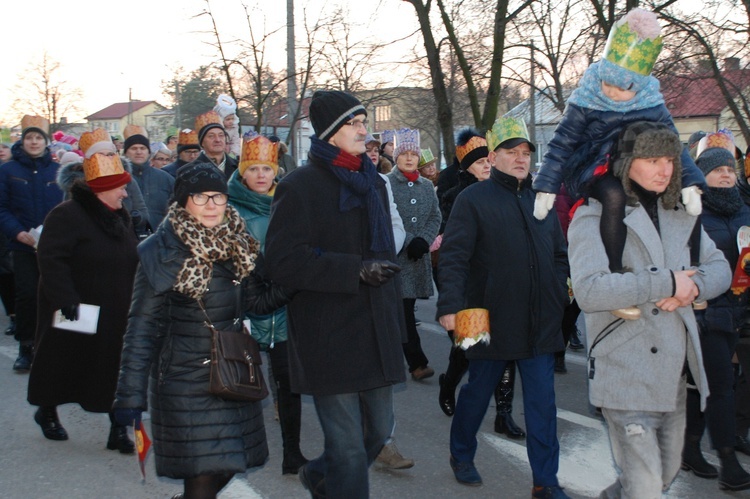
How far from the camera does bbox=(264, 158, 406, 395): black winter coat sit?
3.54m

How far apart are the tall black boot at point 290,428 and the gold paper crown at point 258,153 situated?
4.60ft

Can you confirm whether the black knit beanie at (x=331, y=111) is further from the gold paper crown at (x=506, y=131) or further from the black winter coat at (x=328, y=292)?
the gold paper crown at (x=506, y=131)

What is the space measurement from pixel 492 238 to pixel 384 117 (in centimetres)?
7047

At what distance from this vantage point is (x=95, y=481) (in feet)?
16.2

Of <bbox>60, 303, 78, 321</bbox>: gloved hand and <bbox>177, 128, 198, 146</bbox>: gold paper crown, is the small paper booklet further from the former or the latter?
<bbox>177, 128, 198, 146</bbox>: gold paper crown

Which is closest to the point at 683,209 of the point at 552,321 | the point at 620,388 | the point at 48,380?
the point at 620,388

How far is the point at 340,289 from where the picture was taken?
3506mm

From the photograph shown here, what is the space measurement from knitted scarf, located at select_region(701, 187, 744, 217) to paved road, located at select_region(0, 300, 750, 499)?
5.01 feet

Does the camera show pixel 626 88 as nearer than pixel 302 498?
Yes

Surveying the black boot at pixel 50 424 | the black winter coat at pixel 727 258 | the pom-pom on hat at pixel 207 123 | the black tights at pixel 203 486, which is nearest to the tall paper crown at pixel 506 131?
the black winter coat at pixel 727 258

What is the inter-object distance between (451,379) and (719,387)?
1821 mm

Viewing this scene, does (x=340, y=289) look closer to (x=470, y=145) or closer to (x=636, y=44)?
(x=636, y=44)

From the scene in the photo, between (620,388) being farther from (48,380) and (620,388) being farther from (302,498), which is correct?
(48,380)

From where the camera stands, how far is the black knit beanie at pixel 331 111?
12.2 ft
